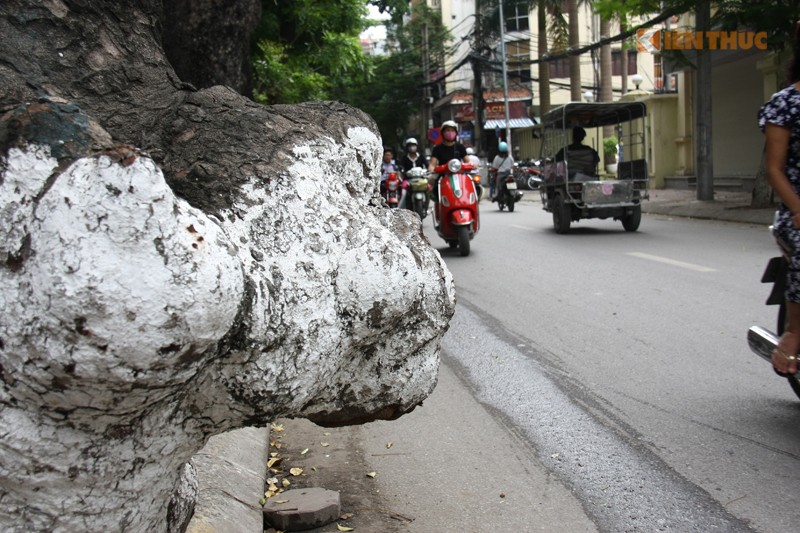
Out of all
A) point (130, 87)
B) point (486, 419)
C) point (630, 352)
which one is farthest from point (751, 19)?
point (130, 87)

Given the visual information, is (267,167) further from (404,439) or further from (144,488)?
(404,439)

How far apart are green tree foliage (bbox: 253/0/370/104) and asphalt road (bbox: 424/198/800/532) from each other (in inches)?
136

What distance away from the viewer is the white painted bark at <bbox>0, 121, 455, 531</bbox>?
1270 mm

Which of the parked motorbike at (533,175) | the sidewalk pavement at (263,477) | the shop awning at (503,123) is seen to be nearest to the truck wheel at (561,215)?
the parked motorbike at (533,175)

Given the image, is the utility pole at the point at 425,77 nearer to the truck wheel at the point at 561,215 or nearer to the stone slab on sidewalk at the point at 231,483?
the truck wheel at the point at 561,215

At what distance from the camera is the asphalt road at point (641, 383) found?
3.36m

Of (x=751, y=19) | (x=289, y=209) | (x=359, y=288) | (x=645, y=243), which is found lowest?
(x=645, y=243)

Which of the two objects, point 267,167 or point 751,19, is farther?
point 751,19

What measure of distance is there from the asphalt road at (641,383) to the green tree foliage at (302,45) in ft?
11.4

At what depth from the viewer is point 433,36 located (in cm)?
4409

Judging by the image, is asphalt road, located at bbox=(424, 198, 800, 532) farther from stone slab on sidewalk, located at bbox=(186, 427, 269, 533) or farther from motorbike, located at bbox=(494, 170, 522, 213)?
motorbike, located at bbox=(494, 170, 522, 213)

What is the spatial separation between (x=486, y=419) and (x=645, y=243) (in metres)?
8.00

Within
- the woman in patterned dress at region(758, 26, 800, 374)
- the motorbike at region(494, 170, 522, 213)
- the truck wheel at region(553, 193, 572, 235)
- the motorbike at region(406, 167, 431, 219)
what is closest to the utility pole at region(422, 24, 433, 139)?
the motorbike at region(494, 170, 522, 213)

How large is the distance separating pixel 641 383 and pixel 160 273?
4.12 m
